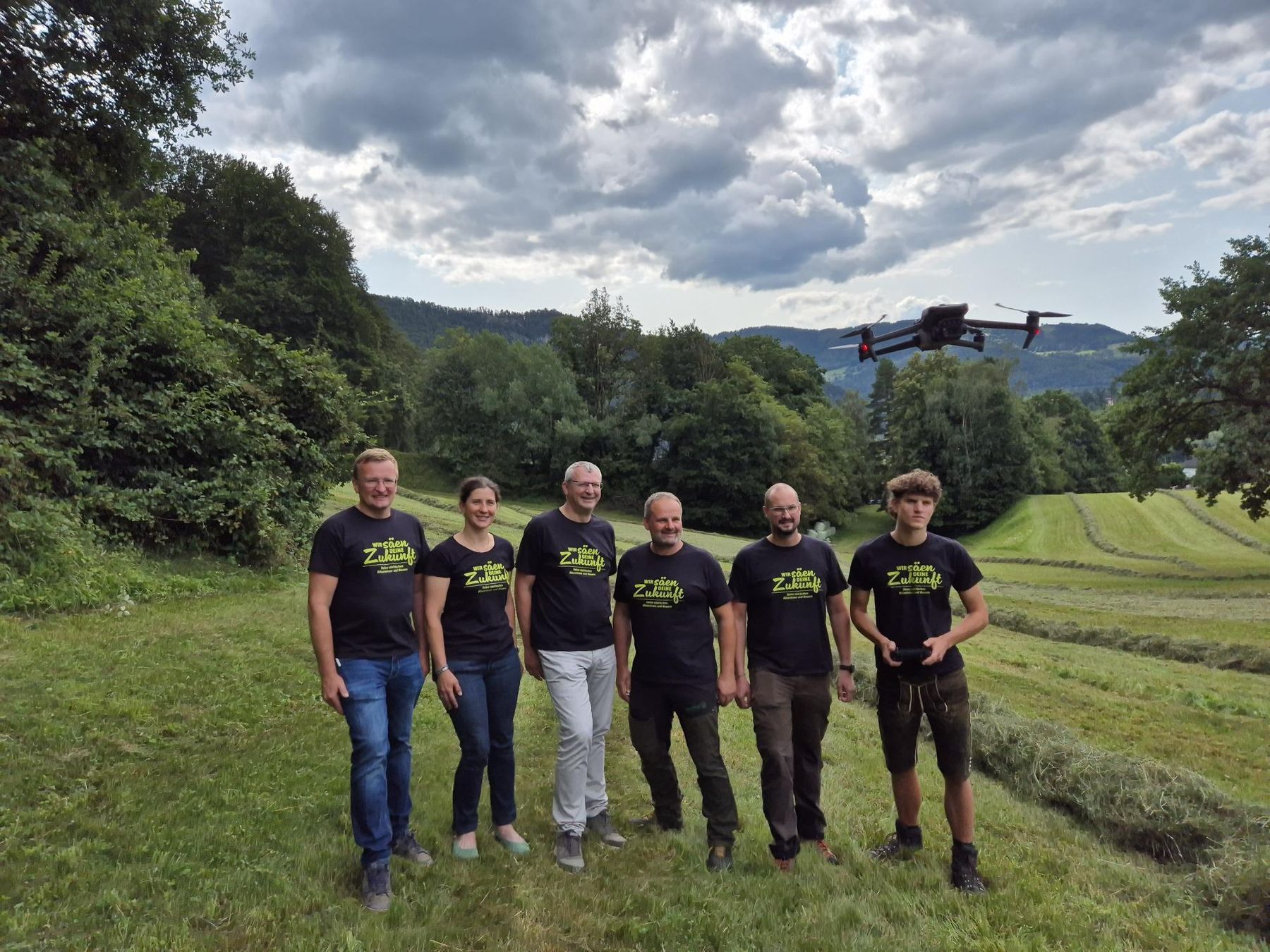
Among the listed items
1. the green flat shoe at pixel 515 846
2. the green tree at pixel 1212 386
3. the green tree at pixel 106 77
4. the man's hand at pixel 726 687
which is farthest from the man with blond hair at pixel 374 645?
the green tree at pixel 1212 386

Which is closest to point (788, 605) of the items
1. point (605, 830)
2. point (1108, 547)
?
point (605, 830)

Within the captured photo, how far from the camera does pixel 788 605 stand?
4941 mm

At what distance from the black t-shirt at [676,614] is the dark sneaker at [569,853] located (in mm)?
1120

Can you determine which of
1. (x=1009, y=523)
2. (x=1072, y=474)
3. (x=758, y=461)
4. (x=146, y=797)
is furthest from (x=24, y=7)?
(x=1072, y=474)

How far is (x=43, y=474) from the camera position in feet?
37.6

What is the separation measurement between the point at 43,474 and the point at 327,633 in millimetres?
10617

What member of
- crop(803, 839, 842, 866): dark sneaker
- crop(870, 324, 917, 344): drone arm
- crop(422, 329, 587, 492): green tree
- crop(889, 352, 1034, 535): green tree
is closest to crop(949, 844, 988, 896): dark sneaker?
crop(803, 839, 842, 866): dark sneaker

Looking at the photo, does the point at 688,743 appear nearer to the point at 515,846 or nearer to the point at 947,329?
the point at 515,846

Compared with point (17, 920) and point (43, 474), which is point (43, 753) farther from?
point (43, 474)

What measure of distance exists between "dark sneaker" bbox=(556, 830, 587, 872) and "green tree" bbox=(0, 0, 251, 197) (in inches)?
603

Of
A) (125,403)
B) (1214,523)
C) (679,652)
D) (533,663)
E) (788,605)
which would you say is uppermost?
(125,403)

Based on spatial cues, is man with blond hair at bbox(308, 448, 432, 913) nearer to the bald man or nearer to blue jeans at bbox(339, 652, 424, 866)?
blue jeans at bbox(339, 652, 424, 866)

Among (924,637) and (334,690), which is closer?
(334,690)

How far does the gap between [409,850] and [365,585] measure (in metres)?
1.75
